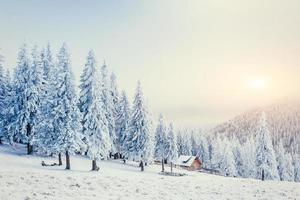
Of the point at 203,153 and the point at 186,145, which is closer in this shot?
the point at 186,145

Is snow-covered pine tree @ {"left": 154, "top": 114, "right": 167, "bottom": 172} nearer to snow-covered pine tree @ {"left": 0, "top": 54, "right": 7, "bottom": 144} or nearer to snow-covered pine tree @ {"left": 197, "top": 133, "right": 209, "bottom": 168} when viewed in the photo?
snow-covered pine tree @ {"left": 0, "top": 54, "right": 7, "bottom": 144}

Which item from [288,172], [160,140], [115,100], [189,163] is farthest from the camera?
[288,172]

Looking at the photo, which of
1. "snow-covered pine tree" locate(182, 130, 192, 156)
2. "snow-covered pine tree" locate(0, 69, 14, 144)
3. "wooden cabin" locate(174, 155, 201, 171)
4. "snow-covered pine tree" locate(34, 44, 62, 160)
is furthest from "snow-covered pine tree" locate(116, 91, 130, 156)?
"snow-covered pine tree" locate(182, 130, 192, 156)

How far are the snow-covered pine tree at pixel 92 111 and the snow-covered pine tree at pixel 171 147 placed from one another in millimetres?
31360

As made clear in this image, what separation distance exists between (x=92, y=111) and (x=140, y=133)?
1783cm

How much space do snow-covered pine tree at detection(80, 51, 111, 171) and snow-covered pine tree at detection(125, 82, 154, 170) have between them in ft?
51.4

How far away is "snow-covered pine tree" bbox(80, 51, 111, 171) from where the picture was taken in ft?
154

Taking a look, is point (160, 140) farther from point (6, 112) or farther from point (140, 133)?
point (6, 112)

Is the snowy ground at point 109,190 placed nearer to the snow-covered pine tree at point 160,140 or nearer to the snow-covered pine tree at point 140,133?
the snow-covered pine tree at point 140,133

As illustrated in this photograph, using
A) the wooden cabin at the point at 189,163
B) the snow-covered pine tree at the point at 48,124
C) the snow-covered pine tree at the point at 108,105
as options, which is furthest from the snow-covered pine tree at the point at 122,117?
the wooden cabin at the point at 189,163

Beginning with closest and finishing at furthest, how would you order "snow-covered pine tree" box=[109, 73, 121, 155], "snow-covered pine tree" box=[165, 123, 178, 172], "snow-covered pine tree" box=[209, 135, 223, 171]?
"snow-covered pine tree" box=[109, 73, 121, 155] < "snow-covered pine tree" box=[165, 123, 178, 172] < "snow-covered pine tree" box=[209, 135, 223, 171]

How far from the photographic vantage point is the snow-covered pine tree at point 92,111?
4703cm

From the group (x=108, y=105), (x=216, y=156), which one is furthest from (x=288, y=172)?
(x=108, y=105)

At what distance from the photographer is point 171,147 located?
78.0m
